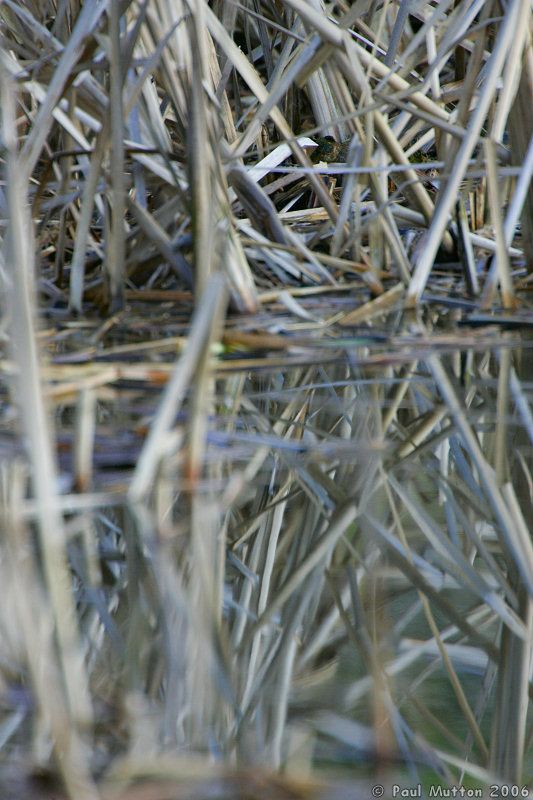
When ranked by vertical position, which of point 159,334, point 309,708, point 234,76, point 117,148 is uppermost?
point 234,76

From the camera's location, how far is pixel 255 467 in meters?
0.86

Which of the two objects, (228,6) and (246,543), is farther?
(228,6)

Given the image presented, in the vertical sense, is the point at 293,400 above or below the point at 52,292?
below

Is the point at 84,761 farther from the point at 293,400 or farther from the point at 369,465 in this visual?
the point at 293,400

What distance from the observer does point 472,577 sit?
26.7 inches

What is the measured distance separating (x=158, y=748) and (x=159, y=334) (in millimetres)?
936

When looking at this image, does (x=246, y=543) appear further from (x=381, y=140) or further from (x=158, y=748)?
(x=381, y=140)

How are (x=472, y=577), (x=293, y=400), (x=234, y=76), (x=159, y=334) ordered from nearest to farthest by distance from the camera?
(x=472, y=577) < (x=293, y=400) < (x=159, y=334) < (x=234, y=76)

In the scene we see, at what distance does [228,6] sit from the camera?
1.92 metres

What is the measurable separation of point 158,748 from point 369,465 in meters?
0.42

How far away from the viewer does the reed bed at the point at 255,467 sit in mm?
502

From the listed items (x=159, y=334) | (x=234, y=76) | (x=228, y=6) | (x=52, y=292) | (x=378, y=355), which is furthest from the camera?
(x=234, y=76)

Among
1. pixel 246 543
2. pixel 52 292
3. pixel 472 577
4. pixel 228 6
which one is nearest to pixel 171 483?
pixel 246 543

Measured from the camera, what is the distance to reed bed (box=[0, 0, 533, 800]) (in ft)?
1.65
